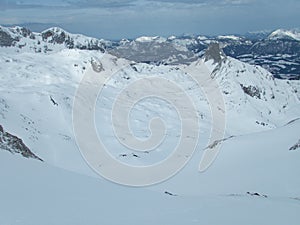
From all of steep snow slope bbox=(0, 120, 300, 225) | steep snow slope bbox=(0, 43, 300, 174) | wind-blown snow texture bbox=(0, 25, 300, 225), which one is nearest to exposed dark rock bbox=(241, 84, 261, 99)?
steep snow slope bbox=(0, 43, 300, 174)

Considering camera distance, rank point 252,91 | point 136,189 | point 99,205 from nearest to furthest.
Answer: point 99,205 < point 136,189 < point 252,91

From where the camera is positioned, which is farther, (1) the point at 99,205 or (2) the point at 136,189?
(2) the point at 136,189

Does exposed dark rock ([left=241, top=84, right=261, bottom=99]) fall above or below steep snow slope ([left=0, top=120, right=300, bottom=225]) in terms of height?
below

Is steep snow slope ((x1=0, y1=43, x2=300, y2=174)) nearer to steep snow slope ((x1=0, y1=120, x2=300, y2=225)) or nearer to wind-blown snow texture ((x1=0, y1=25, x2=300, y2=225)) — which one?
wind-blown snow texture ((x1=0, y1=25, x2=300, y2=225))

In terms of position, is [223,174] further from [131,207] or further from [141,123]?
[141,123]

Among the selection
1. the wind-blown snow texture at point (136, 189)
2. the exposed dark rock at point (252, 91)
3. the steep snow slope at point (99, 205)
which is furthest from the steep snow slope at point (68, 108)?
the steep snow slope at point (99, 205)

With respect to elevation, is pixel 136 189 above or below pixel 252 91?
above

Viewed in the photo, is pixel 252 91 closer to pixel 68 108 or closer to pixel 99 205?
pixel 68 108

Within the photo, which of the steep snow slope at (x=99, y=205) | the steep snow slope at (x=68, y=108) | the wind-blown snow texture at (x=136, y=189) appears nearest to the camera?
the steep snow slope at (x=99, y=205)

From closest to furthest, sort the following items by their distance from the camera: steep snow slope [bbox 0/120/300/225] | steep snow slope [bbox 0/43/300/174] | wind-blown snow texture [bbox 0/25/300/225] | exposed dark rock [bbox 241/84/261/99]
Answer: steep snow slope [bbox 0/120/300/225] < wind-blown snow texture [bbox 0/25/300/225] < steep snow slope [bbox 0/43/300/174] < exposed dark rock [bbox 241/84/261/99]

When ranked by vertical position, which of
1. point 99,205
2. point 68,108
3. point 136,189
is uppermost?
point 99,205

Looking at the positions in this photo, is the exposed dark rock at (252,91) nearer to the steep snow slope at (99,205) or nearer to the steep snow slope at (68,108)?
the steep snow slope at (68,108)

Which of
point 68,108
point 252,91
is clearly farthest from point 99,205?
point 252,91

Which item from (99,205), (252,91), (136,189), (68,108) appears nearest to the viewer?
(99,205)
